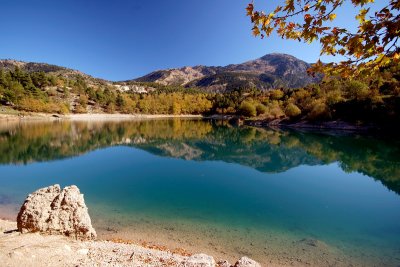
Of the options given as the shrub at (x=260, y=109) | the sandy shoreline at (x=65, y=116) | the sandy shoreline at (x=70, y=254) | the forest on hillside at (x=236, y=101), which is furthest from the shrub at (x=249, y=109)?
the sandy shoreline at (x=70, y=254)

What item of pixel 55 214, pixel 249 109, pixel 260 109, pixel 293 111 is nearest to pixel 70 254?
pixel 55 214

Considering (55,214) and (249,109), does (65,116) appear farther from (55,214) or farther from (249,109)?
(55,214)

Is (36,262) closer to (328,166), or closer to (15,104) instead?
(328,166)

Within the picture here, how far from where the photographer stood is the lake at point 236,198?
1011 cm

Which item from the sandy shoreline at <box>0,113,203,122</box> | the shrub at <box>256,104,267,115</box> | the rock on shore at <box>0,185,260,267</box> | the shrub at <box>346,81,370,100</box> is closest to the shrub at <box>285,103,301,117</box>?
the shrub at <box>346,81,370,100</box>

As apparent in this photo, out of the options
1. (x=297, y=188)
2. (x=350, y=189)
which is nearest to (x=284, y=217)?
(x=297, y=188)

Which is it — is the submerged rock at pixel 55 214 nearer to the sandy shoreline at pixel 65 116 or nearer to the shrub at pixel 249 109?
the sandy shoreline at pixel 65 116

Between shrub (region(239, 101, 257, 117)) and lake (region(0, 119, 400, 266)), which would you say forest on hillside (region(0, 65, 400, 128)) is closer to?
shrub (region(239, 101, 257, 117))

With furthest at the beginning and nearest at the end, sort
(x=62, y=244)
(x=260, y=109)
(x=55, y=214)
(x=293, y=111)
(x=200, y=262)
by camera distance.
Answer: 1. (x=260, y=109)
2. (x=293, y=111)
3. (x=55, y=214)
4. (x=62, y=244)
5. (x=200, y=262)

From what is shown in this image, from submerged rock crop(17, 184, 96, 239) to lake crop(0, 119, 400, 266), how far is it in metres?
2.33

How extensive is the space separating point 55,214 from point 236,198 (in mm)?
10729

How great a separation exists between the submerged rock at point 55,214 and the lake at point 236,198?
2.33 m

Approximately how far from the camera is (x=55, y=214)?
7.69m

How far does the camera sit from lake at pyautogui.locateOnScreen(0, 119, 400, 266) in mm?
10109
